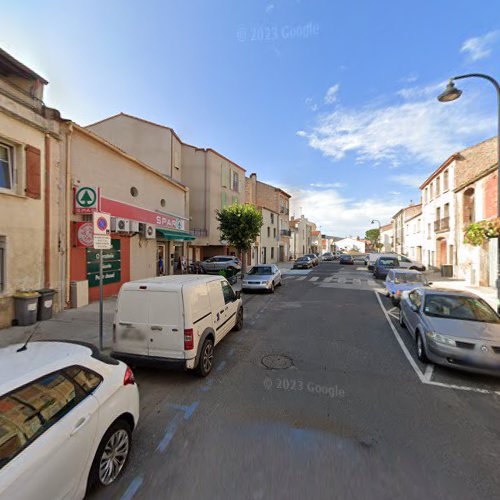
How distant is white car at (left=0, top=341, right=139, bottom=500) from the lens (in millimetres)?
1763

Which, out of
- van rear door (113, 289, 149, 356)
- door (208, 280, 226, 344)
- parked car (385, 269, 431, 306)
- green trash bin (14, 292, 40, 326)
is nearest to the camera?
van rear door (113, 289, 149, 356)

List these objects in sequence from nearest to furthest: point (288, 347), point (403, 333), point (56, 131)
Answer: point (288, 347) < point (403, 333) < point (56, 131)

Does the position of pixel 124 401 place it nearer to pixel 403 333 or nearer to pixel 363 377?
pixel 363 377

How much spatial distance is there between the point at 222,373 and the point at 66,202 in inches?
308

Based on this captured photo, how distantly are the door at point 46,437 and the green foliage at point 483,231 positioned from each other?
444 inches

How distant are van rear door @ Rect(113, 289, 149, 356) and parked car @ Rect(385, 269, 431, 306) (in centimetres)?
928

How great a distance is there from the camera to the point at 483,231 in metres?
9.49

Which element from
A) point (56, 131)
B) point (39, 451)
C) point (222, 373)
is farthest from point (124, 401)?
point (56, 131)

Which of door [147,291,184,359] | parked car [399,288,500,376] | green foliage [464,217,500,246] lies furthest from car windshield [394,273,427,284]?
door [147,291,184,359]

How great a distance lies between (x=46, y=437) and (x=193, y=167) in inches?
862

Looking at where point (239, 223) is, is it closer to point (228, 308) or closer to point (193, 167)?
point (193, 167)

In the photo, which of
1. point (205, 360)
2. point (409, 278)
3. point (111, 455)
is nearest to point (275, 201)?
point (409, 278)

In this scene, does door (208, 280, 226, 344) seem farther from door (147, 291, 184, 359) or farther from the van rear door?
the van rear door

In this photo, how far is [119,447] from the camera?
2.66 metres
